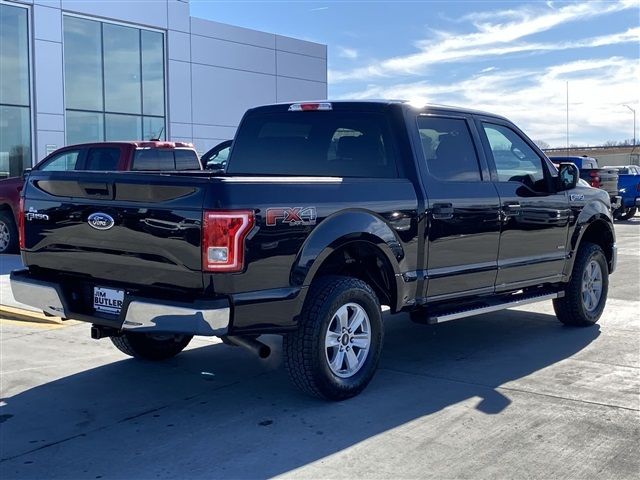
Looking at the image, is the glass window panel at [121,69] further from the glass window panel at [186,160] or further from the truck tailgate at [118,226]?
the truck tailgate at [118,226]

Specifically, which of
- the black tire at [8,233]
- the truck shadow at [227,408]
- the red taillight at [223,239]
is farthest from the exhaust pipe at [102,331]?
the black tire at [8,233]

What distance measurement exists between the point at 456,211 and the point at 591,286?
261 centimetres

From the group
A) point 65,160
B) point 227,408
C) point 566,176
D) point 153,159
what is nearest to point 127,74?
point 65,160

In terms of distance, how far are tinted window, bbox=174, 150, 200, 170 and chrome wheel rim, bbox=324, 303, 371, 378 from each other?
7.44m

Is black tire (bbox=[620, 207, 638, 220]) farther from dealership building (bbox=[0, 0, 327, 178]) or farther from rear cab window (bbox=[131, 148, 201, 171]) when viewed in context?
rear cab window (bbox=[131, 148, 201, 171])

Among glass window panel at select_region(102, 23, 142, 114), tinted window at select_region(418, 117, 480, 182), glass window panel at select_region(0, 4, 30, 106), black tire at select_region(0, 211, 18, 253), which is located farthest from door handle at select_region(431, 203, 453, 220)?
glass window panel at select_region(102, 23, 142, 114)

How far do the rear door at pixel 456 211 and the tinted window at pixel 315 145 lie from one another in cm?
35

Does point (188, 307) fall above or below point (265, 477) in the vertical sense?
above

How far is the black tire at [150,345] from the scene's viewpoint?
20.3 feet

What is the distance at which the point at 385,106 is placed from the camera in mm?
5941

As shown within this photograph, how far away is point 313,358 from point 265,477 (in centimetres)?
108

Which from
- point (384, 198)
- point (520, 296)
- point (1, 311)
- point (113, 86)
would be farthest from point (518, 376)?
point (113, 86)

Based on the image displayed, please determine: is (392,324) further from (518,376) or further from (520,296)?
(518,376)

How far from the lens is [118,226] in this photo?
476cm
